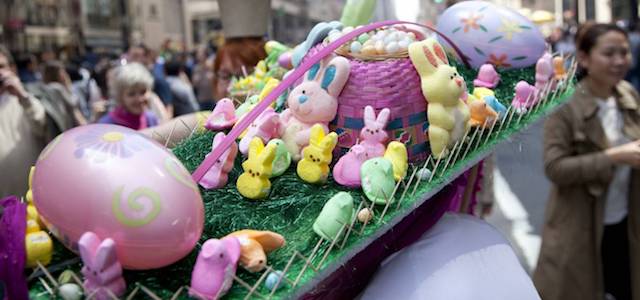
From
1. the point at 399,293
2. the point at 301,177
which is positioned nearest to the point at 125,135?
the point at 301,177

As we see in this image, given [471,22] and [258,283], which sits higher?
[471,22]

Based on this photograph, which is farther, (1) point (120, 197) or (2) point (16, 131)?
(2) point (16, 131)

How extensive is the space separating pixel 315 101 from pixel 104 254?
528 mm

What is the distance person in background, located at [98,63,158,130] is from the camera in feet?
10.0

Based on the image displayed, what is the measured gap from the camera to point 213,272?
93 cm

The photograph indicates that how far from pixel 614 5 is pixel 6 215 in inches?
824

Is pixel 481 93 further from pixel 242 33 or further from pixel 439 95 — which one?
pixel 242 33

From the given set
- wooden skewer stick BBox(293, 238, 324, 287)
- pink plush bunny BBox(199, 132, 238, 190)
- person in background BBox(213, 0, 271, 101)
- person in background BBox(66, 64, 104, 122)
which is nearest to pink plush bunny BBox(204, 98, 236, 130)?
pink plush bunny BBox(199, 132, 238, 190)

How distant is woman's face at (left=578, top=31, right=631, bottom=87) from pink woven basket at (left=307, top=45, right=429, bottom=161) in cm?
151

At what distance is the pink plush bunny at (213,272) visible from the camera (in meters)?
0.92

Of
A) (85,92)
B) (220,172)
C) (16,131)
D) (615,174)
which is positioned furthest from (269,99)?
(85,92)

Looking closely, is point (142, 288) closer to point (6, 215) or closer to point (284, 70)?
point (6, 215)

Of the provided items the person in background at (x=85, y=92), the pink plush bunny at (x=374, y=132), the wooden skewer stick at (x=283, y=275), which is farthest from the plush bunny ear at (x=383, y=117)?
the person in background at (x=85, y=92)

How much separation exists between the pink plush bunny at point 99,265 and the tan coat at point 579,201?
192cm
